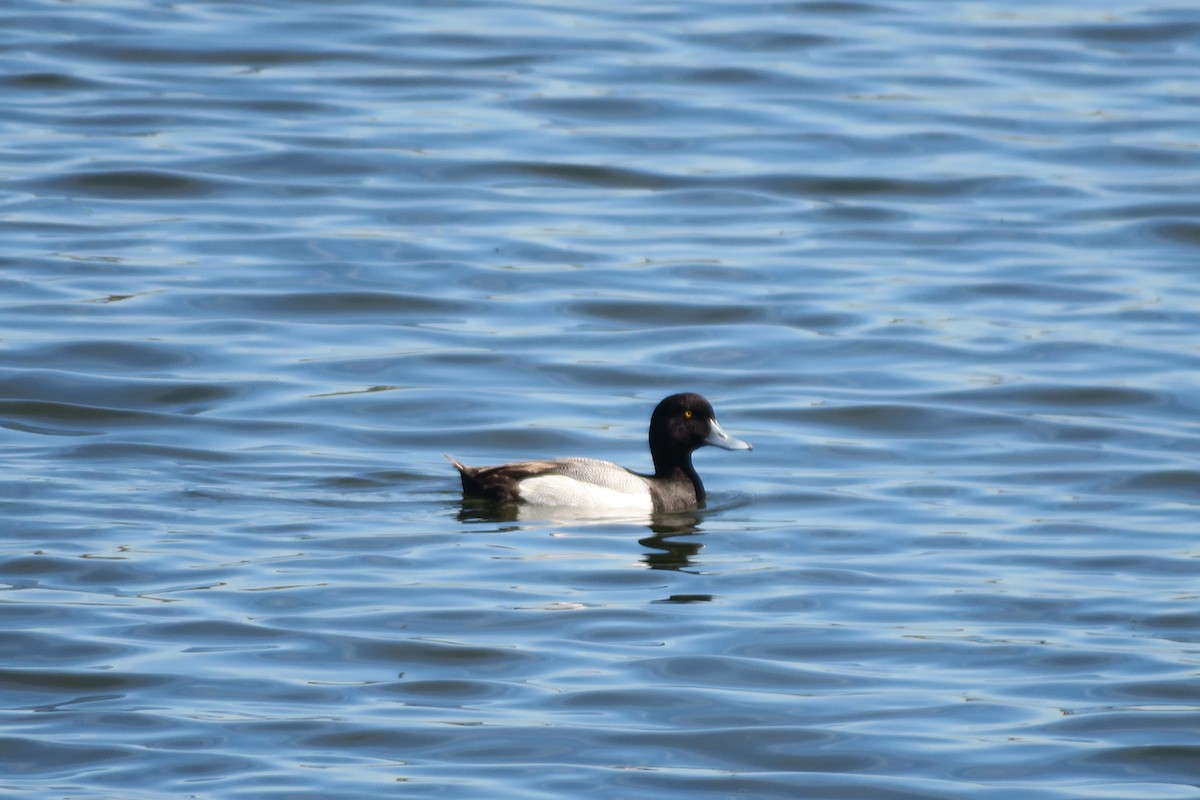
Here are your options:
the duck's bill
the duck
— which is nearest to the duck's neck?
the duck

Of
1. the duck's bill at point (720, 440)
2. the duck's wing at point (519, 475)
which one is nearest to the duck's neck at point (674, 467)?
the duck's bill at point (720, 440)

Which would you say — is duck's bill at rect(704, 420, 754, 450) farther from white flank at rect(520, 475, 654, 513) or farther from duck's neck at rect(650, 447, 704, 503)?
white flank at rect(520, 475, 654, 513)

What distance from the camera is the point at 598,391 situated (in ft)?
47.4

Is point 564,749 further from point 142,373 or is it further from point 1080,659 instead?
point 142,373

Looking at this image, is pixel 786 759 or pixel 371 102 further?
pixel 371 102

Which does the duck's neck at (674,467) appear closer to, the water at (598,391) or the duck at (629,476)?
the duck at (629,476)

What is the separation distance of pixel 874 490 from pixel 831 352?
2975 mm

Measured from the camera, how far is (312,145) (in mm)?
19812

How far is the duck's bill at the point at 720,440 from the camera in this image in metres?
12.6

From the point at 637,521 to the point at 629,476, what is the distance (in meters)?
0.29

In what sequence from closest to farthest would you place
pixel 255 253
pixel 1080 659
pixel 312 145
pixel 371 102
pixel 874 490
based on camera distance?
pixel 1080 659
pixel 874 490
pixel 255 253
pixel 312 145
pixel 371 102

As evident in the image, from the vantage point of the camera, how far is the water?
829cm

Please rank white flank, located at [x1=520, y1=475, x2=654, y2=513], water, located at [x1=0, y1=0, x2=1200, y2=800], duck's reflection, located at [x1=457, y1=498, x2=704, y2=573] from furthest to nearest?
white flank, located at [x1=520, y1=475, x2=654, y2=513], duck's reflection, located at [x1=457, y1=498, x2=704, y2=573], water, located at [x1=0, y1=0, x2=1200, y2=800]

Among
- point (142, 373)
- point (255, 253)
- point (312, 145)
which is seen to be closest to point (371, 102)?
point (312, 145)
